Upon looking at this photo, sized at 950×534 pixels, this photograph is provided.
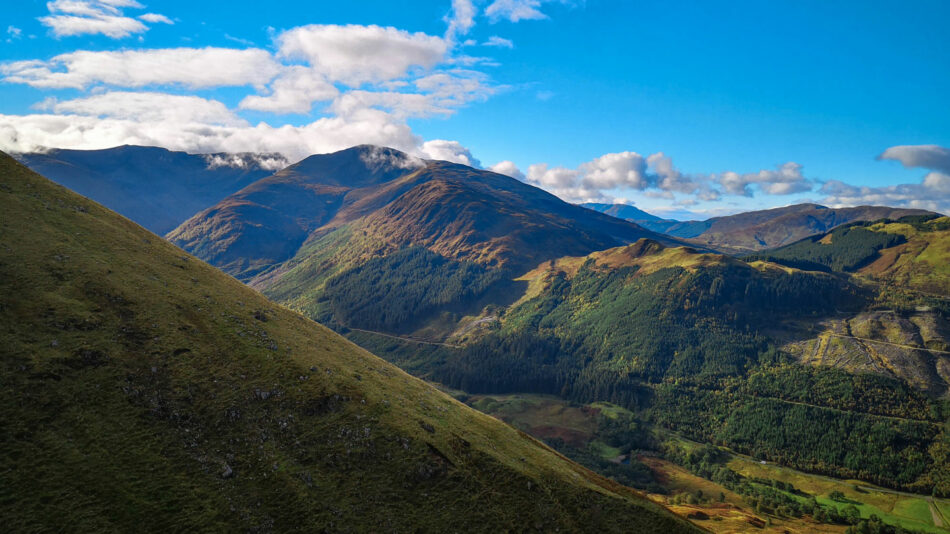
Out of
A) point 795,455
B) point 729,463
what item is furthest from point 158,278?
point 795,455

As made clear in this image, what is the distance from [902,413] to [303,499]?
267m

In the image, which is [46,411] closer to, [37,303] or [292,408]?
[37,303]

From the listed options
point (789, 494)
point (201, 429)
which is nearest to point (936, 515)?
point (789, 494)

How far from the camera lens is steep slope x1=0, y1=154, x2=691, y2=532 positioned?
42938 mm

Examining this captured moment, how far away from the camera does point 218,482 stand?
1854 inches

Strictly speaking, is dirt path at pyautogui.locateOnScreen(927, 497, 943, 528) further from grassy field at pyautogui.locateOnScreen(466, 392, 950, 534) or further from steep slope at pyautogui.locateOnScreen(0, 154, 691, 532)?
steep slope at pyautogui.locateOnScreen(0, 154, 691, 532)

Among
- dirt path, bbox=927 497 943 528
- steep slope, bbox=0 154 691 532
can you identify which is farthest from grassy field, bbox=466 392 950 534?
steep slope, bbox=0 154 691 532

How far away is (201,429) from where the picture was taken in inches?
2050

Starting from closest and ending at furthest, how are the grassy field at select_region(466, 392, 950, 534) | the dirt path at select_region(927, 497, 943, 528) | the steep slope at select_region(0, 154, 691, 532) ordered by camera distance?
1. the steep slope at select_region(0, 154, 691, 532)
2. the grassy field at select_region(466, 392, 950, 534)
3. the dirt path at select_region(927, 497, 943, 528)

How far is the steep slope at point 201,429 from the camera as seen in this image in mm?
A: 42938

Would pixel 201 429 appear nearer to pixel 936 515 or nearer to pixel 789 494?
pixel 789 494

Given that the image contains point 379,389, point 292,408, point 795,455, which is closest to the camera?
point 292,408

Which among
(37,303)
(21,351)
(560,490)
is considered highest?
(37,303)

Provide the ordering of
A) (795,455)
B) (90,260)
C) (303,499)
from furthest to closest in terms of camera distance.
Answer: (795,455) < (90,260) < (303,499)
